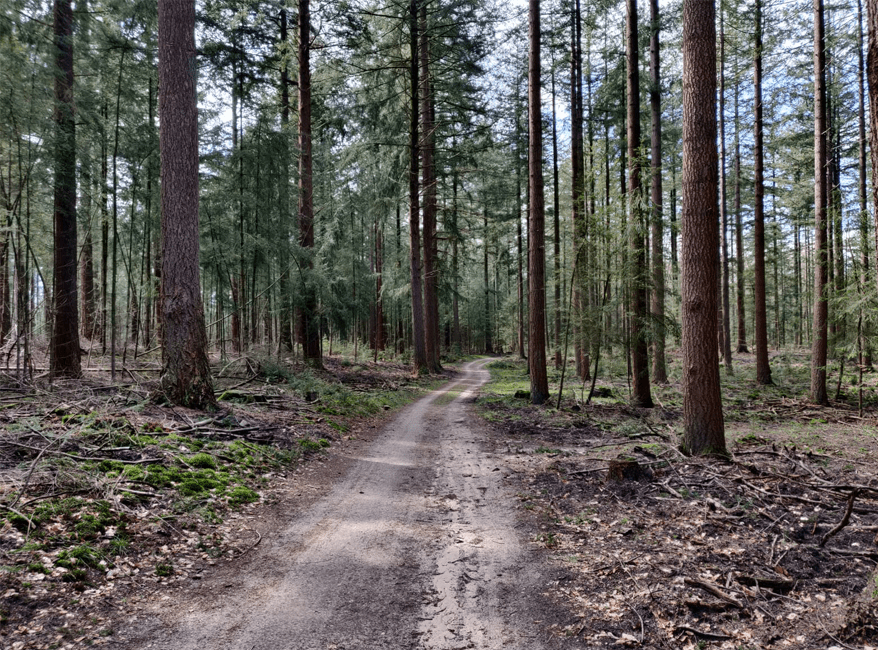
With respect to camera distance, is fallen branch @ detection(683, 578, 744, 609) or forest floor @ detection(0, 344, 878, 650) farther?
fallen branch @ detection(683, 578, 744, 609)

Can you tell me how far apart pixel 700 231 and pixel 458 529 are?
16.3ft

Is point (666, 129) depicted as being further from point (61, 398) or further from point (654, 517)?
point (61, 398)

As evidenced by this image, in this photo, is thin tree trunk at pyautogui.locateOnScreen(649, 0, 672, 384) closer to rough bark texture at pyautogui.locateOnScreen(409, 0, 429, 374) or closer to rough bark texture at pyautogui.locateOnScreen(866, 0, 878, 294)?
rough bark texture at pyautogui.locateOnScreen(866, 0, 878, 294)

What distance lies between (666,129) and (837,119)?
6.31 metres

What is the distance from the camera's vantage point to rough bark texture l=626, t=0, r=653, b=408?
1085cm

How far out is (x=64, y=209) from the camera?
10266 millimetres

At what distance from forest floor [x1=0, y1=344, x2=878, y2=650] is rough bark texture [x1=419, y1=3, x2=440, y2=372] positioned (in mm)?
13547

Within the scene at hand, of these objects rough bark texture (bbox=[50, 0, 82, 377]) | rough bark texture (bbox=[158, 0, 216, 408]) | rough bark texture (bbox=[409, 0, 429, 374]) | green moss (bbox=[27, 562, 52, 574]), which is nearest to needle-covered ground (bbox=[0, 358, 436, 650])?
green moss (bbox=[27, 562, 52, 574])

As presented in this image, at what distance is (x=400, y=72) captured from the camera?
19.6m

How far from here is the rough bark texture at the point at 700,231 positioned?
242 inches

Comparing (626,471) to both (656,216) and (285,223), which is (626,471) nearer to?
(656,216)

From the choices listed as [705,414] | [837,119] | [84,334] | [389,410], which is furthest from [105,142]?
[837,119]

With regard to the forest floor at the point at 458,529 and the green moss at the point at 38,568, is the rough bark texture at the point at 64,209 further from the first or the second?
the green moss at the point at 38,568

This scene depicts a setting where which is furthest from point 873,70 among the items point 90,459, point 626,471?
point 90,459
